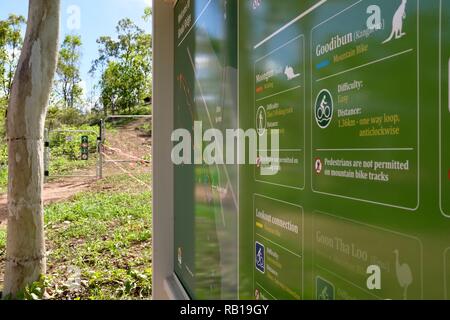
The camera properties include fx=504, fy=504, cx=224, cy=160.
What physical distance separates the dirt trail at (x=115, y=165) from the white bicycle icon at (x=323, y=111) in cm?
751

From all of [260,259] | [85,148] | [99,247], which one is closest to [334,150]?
[260,259]

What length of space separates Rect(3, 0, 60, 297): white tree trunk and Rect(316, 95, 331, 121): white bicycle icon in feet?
11.9

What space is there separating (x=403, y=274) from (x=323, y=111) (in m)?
0.32

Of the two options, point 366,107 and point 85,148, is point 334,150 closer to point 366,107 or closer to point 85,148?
point 366,107

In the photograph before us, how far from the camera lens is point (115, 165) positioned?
10766 millimetres

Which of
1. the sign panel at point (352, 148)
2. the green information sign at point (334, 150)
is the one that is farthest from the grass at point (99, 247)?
the sign panel at point (352, 148)

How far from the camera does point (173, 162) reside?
2357 millimetres

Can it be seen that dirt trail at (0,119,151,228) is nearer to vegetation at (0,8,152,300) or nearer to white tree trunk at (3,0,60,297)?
vegetation at (0,8,152,300)

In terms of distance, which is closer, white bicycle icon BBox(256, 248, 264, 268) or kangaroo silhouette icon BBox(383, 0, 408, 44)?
kangaroo silhouette icon BBox(383, 0, 408, 44)

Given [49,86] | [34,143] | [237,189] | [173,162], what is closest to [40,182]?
[34,143]

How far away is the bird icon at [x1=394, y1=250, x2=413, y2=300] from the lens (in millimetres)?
626

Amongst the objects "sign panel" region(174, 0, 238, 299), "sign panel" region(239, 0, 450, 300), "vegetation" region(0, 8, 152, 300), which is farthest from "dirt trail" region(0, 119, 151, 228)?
"sign panel" region(239, 0, 450, 300)

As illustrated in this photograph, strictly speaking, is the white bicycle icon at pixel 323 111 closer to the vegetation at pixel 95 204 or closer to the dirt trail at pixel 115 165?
the vegetation at pixel 95 204

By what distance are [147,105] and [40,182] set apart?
1184 centimetres
